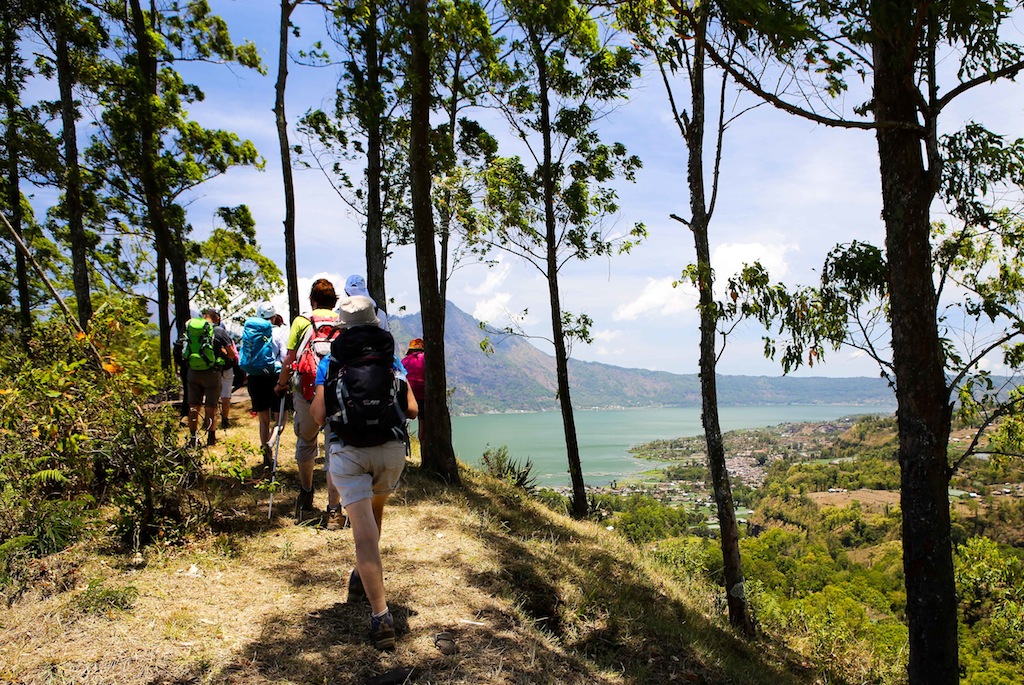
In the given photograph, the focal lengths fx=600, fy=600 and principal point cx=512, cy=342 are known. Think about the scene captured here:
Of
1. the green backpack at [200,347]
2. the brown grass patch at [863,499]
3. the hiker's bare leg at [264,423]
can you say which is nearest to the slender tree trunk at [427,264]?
the hiker's bare leg at [264,423]

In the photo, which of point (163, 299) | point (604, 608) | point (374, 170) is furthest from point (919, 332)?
point (163, 299)

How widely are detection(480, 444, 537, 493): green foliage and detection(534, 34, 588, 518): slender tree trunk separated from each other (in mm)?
833

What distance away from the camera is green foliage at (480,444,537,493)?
1134 centimetres

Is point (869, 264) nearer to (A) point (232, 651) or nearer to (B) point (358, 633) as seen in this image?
(B) point (358, 633)

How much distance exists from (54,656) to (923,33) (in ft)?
22.8

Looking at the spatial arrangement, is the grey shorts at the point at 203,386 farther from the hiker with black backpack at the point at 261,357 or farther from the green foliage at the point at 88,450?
the green foliage at the point at 88,450

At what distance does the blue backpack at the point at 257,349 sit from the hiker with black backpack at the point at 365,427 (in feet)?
11.2

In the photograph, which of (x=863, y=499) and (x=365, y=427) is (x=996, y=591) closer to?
(x=365, y=427)

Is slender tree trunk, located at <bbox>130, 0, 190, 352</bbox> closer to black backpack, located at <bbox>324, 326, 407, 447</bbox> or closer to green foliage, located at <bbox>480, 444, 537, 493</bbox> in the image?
green foliage, located at <bbox>480, 444, 537, 493</bbox>

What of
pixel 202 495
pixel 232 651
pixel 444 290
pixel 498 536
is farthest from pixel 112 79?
pixel 232 651

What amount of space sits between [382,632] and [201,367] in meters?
4.99

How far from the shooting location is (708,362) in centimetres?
844

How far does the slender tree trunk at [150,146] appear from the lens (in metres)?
11.9

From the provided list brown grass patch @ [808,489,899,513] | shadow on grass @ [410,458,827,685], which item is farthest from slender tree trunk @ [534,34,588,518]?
brown grass patch @ [808,489,899,513]
